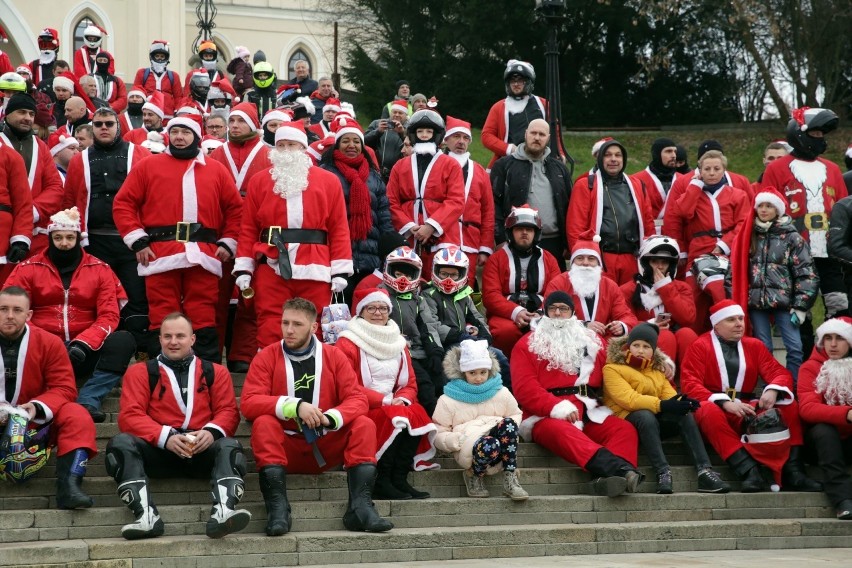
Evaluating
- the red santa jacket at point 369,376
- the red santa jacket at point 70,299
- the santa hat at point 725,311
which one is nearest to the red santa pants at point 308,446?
the red santa jacket at point 369,376

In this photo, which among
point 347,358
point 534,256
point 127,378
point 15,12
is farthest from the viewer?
point 15,12

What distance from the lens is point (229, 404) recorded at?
30.2ft

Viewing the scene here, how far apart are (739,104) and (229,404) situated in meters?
22.4

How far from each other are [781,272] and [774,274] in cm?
7

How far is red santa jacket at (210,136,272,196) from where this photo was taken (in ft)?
38.9

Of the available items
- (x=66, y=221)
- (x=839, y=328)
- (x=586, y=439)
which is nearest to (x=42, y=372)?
(x=66, y=221)

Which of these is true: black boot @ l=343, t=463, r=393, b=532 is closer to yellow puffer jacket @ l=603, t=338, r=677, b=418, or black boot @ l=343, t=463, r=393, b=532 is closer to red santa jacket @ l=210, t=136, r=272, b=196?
yellow puffer jacket @ l=603, t=338, r=677, b=418

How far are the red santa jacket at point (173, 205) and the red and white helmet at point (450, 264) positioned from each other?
1.68m

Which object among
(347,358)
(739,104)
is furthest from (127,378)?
(739,104)

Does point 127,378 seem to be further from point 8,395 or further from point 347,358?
point 347,358

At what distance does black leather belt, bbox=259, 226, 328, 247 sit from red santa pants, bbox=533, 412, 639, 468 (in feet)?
7.47

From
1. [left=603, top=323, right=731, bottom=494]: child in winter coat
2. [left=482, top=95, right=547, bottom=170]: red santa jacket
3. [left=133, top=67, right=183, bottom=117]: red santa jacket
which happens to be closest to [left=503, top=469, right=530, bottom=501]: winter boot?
[left=603, top=323, right=731, bottom=494]: child in winter coat

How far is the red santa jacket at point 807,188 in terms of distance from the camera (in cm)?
1269

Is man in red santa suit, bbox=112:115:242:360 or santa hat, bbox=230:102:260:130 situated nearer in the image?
man in red santa suit, bbox=112:115:242:360
